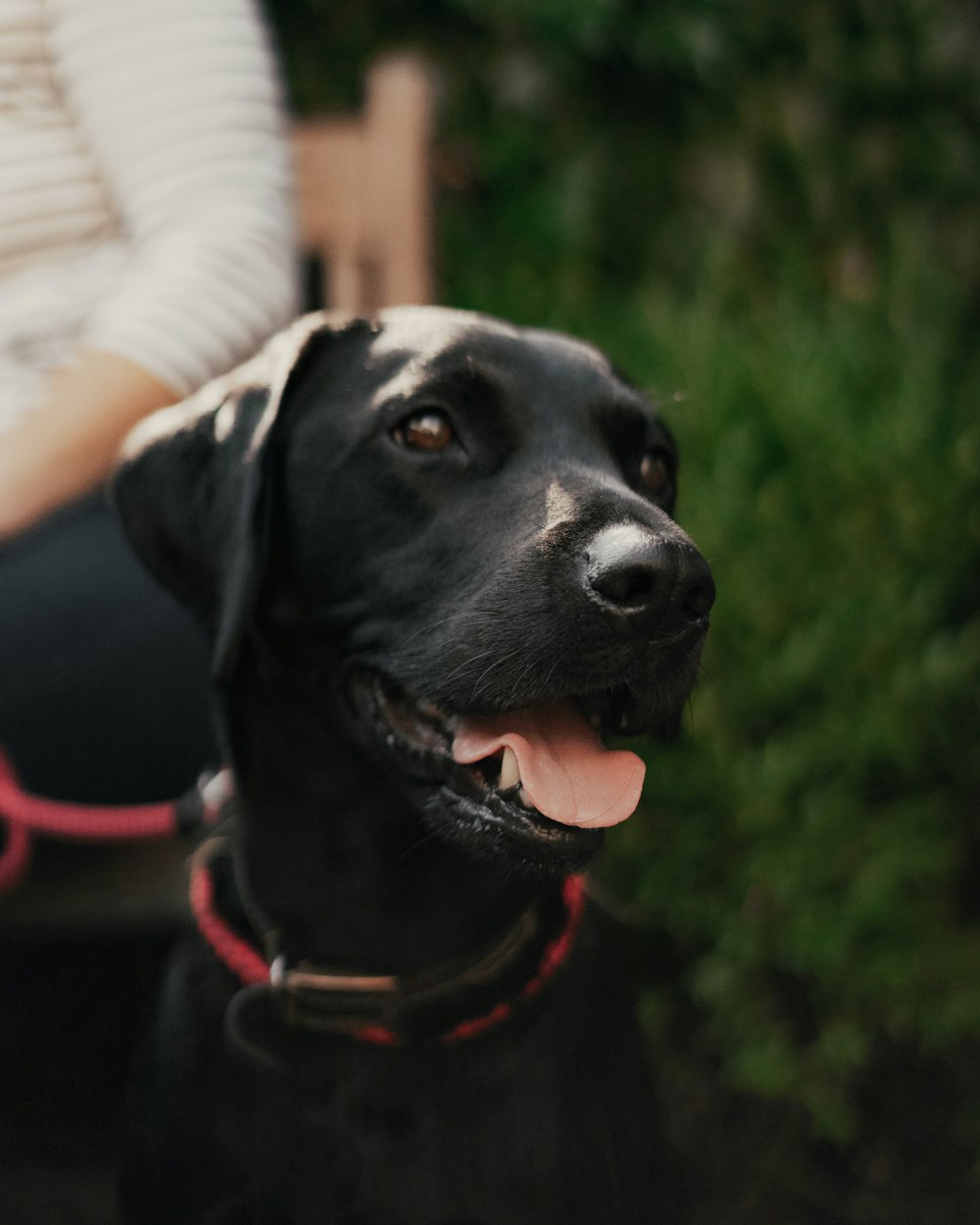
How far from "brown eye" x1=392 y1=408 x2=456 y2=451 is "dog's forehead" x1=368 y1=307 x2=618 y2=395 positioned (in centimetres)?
4

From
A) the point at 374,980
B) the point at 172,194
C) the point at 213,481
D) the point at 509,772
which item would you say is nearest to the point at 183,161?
the point at 172,194

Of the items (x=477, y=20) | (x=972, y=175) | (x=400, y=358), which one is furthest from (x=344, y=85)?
(x=400, y=358)

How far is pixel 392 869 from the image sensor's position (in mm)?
1610

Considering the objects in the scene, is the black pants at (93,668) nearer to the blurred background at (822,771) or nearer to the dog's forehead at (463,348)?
the dog's forehead at (463,348)

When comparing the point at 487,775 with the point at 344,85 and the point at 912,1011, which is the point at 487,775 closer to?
the point at 912,1011

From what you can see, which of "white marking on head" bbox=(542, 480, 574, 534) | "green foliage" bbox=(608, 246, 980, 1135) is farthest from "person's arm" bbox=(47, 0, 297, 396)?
"green foliage" bbox=(608, 246, 980, 1135)

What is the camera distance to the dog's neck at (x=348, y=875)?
63.2 inches

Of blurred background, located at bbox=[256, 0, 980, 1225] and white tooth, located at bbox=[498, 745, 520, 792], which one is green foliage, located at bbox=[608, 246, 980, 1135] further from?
white tooth, located at bbox=[498, 745, 520, 792]

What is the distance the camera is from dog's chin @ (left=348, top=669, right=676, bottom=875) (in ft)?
4.14

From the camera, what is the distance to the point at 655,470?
173 centimetres

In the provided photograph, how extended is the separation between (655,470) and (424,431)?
0.39 metres

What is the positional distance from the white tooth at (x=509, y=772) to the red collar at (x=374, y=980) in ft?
0.82

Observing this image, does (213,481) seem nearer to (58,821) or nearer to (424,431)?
(424,431)

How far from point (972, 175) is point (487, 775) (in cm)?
252
